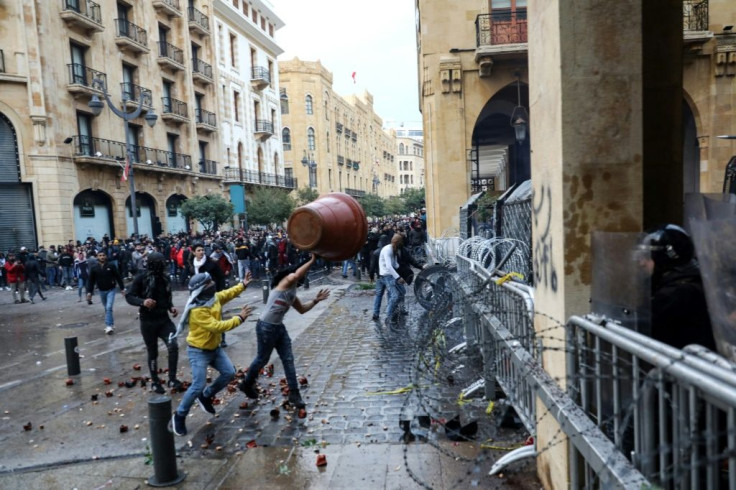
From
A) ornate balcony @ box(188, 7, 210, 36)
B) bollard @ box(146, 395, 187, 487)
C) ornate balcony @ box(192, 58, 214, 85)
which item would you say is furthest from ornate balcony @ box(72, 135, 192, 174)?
bollard @ box(146, 395, 187, 487)

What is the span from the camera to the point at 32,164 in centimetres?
2262

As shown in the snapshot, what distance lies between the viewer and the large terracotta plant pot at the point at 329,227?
4480mm

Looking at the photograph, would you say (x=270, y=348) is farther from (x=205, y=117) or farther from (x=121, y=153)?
(x=205, y=117)

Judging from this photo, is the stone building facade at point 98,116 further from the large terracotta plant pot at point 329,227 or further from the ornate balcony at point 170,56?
the large terracotta plant pot at point 329,227

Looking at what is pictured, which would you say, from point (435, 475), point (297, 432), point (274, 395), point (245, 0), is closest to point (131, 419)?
point (274, 395)

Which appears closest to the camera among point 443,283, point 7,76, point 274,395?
point 274,395

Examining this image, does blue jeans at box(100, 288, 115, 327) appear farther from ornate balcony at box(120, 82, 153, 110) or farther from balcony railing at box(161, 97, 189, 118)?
balcony railing at box(161, 97, 189, 118)

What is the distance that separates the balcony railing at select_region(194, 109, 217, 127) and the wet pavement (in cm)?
2867

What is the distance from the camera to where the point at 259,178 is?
43031mm

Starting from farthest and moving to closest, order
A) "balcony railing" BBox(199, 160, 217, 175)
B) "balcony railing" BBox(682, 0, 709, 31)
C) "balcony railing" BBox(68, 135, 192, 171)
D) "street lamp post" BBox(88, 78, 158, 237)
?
"balcony railing" BBox(199, 160, 217, 175), "balcony railing" BBox(68, 135, 192, 171), "street lamp post" BBox(88, 78, 158, 237), "balcony railing" BBox(682, 0, 709, 31)

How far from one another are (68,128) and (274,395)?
23.5 m

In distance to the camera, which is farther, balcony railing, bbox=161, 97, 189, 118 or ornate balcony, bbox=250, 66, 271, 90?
ornate balcony, bbox=250, 66, 271, 90

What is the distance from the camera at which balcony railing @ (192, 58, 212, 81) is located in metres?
35.1

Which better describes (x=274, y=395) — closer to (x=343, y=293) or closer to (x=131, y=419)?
(x=131, y=419)
